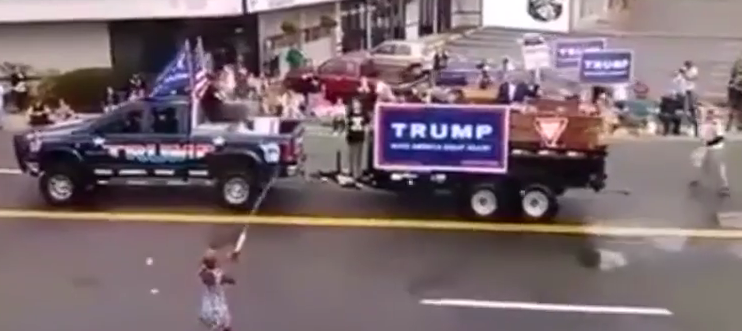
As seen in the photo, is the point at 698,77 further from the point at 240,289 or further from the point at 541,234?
the point at 240,289

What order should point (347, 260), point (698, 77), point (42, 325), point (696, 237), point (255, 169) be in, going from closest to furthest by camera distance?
point (42, 325) → point (347, 260) → point (696, 237) → point (255, 169) → point (698, 77)

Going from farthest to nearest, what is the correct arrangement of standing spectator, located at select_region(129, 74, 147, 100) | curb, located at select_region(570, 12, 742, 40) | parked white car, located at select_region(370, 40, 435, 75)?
1. curb, located at select_region(570, 12, 742, 40)
2. parked white car, located at select_region(370, 40, 435, 75)
3. standing spectator, located at select_region(129, 74, 147, 100)

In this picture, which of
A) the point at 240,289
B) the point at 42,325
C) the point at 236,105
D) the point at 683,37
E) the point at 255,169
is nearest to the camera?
the point at 42,325

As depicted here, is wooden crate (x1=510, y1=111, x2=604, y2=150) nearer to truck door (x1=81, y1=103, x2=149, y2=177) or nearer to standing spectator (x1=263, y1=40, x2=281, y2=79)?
truck door (x1=81, y1=103, x2=149, y2=177)

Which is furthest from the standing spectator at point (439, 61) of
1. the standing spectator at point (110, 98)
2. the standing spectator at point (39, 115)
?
the standing spectator at point (39, 115)

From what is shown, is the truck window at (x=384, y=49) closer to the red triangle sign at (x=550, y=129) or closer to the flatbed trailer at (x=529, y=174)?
the flatbed trailer at (x=529, y=174)

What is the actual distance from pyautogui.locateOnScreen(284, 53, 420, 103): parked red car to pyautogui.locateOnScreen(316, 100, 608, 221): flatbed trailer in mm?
3962

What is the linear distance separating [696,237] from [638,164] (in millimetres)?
2999

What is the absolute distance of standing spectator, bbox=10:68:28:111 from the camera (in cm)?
1825

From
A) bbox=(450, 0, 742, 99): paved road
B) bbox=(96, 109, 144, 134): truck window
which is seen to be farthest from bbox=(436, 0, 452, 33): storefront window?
bbox=(96, 109, 144, 134): truck window

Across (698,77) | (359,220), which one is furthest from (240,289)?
(698,77)

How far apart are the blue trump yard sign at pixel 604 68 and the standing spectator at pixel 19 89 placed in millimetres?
8382

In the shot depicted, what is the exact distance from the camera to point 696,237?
41.6 ft

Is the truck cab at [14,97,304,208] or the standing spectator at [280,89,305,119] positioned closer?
the truck cab at [14,97,304,208]
